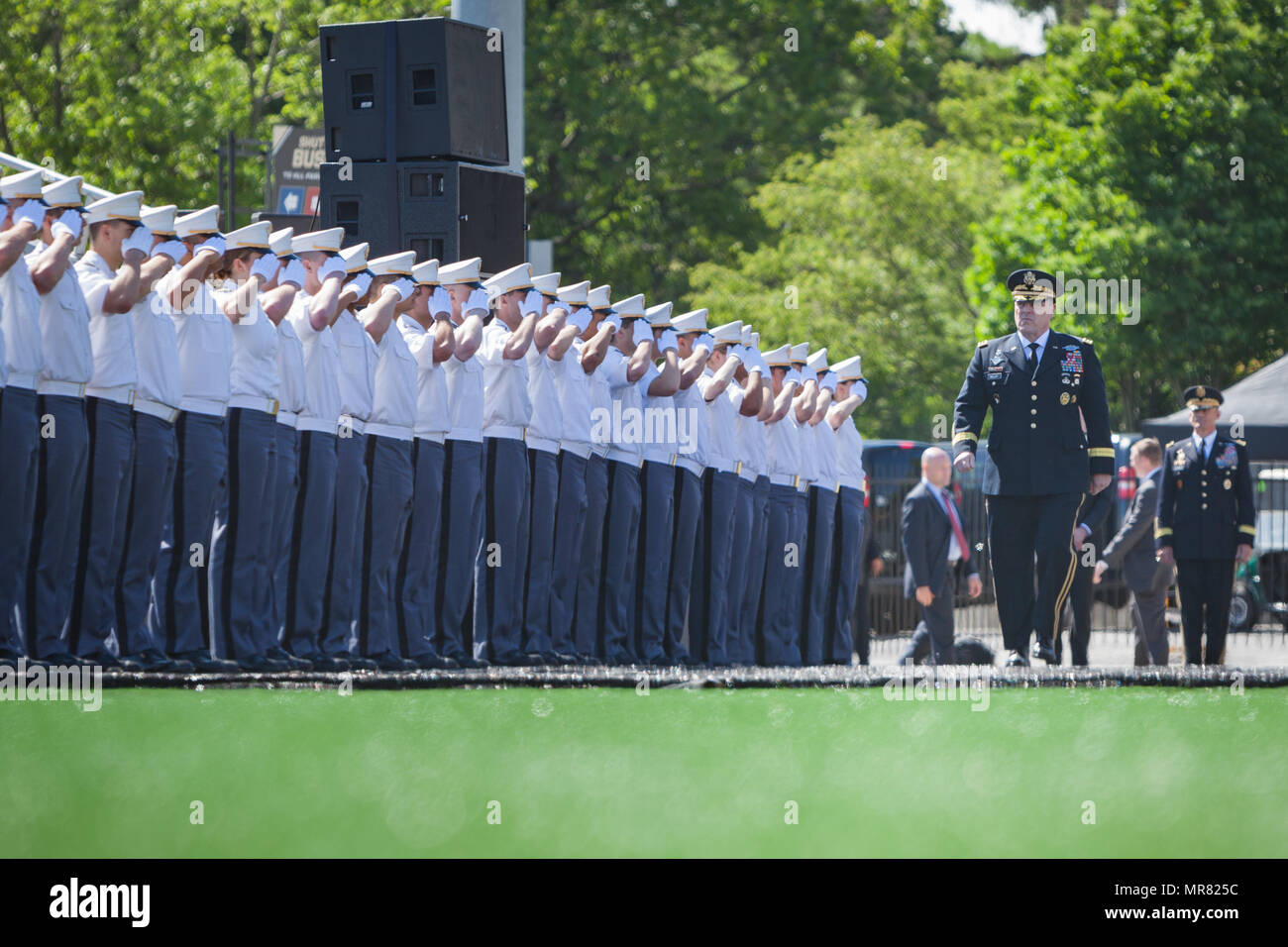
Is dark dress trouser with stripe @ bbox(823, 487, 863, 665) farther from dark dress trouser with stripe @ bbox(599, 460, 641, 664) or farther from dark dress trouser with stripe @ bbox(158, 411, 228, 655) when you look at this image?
dark dress trouser with stripe @ bbox(158, 411, 228, 655)

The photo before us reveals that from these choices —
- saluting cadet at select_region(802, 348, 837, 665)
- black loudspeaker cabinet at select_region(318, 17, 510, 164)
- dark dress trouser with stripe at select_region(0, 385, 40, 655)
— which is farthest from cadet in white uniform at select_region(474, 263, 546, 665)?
saluting cadet at select_region(802, 348, 837, 665)

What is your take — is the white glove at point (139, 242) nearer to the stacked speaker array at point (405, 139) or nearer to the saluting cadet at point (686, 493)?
the stacked speaker array at point (405, 139)

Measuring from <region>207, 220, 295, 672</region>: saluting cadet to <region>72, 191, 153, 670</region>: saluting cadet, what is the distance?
534 millimetres

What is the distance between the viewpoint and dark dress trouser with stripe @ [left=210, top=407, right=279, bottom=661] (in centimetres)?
912

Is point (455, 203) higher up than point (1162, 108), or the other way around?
point (1162, 108)

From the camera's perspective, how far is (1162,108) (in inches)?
1099

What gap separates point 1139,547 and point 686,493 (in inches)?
153

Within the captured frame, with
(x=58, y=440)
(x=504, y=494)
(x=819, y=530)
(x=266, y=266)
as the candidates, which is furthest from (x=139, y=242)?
(x=819, y=530)

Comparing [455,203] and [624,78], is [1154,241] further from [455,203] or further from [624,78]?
[455,203]

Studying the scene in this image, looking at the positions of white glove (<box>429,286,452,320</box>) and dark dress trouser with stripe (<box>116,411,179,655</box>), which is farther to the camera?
white glove (<box>429,286,452,320</box>)

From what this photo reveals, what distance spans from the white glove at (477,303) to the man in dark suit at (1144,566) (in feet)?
17.9
